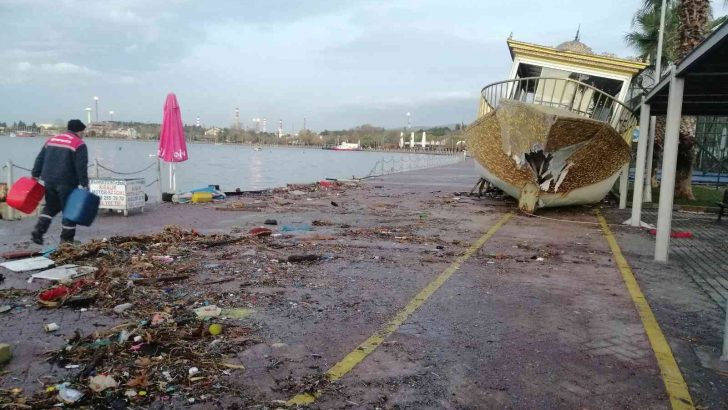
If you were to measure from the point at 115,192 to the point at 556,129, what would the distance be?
9667mm

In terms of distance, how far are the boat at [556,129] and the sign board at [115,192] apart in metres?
8.68

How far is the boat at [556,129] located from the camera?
1191 centimetres

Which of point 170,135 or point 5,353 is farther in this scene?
point 170,135

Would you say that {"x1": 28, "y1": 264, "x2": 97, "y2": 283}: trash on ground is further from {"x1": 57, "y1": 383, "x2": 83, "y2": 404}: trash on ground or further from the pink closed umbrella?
the pink closed umbrella

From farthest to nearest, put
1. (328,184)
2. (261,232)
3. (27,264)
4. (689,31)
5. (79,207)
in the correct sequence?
(328,184), (689,31), (261,232), (79,207), (27,264)

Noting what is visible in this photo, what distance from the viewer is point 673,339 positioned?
15.3 feet

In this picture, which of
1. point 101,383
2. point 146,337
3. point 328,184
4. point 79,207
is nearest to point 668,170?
point 146,337

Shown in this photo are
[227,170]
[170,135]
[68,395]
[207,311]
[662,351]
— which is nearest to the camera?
[68,395]

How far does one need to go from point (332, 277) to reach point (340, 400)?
10.3 ft

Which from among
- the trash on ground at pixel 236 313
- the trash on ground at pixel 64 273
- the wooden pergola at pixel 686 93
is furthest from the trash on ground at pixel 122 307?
the wooden pergola at pixel 686 93

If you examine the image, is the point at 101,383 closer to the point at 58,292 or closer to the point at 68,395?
the point at 68,395

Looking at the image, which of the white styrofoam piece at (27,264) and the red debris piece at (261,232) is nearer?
the white styrofoam piece at (27,264)

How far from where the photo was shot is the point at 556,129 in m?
11.6

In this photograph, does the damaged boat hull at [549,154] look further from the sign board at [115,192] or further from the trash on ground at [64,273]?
the trash on ground at [64,273]
